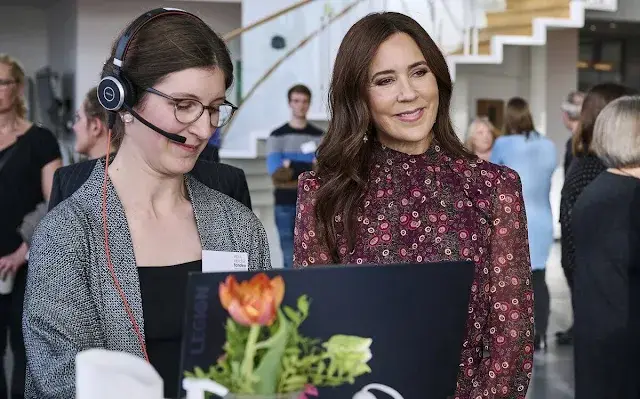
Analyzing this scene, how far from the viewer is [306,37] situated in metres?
10.5

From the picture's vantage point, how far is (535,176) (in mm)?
6770

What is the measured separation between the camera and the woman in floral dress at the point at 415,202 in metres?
2.10

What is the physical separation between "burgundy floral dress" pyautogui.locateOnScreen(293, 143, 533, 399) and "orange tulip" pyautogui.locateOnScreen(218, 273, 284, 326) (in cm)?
86

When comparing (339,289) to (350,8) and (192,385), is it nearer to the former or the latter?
(192,385)

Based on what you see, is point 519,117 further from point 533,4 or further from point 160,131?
point 160,131

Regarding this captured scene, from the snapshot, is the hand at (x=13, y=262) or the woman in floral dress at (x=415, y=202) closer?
the woman in floral dress at (x=415, y=202)

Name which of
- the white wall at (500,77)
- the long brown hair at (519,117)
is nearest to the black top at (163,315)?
the long brown hair at (519,117)

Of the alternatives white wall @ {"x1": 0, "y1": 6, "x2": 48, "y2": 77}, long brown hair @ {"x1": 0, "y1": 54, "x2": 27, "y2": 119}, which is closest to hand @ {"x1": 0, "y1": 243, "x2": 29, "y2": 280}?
long brown hair @ {"x1": 0, "y1": 54, "x2": 27, "y2": 119}

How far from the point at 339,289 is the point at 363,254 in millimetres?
817

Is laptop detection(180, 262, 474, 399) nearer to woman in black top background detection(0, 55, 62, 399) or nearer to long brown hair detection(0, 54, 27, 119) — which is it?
woman in black top background detection(0, 55, 62, 399)

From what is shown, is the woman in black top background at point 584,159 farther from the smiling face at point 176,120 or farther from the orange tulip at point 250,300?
the orange tulip at point 250,300

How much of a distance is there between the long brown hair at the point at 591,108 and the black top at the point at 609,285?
39.6 inches

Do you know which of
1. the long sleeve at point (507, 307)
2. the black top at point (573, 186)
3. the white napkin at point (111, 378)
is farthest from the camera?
the black top at point (573, 186)

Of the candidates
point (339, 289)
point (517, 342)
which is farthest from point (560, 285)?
point (339, 289)
